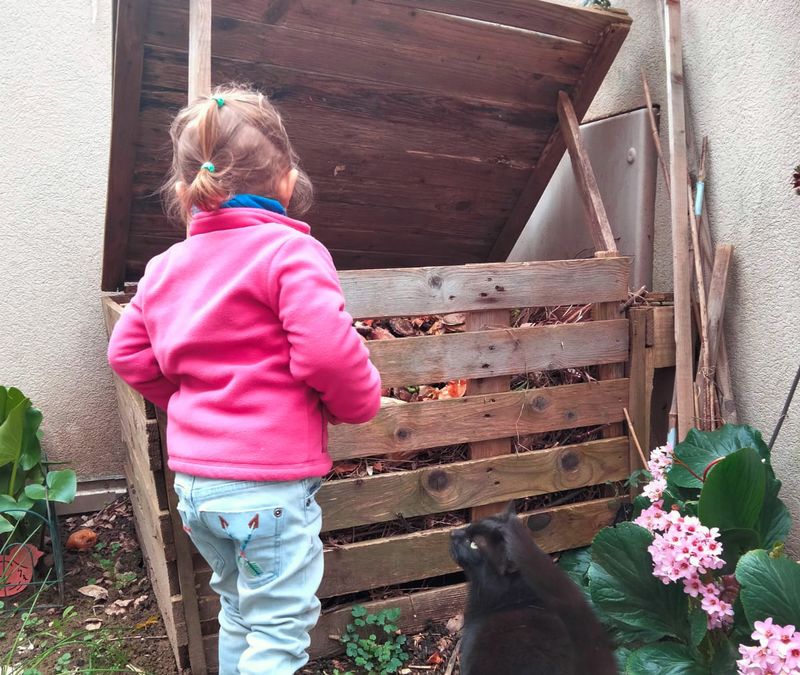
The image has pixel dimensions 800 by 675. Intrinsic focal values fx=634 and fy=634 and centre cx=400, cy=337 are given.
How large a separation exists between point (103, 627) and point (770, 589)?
2.62 m

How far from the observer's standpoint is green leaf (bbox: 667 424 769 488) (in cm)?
216

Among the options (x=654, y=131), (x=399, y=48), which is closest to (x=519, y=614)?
(x=399, y=48)

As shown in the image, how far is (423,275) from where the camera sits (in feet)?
7.66

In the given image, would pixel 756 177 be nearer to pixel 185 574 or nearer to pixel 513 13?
pixel 513 13

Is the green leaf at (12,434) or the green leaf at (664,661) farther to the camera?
the green leaf at (12,434)

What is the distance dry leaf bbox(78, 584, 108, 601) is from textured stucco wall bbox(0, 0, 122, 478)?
101 cm

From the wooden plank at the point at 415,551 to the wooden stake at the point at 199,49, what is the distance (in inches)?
65.6

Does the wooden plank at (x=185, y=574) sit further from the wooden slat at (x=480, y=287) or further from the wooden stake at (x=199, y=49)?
the wooden stake at (x=199, y=49)

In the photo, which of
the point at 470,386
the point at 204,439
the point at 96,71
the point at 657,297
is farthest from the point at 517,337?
the point at 96,71

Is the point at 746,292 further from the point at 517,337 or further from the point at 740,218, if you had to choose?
the point at 517,337

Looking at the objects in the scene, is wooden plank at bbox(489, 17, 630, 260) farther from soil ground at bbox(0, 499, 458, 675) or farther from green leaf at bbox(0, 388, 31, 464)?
green leaf at bbox(0, 388, 31, 464)

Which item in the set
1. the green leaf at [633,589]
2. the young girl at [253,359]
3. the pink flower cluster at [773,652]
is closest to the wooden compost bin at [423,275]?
the green leaf at [633,589]

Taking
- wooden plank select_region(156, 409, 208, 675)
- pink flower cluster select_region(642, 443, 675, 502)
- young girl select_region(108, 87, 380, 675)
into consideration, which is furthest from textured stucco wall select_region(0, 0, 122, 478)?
pink flower cluster select_region(642, 443, 675, 502)

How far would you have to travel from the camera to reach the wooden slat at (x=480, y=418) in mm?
2318
